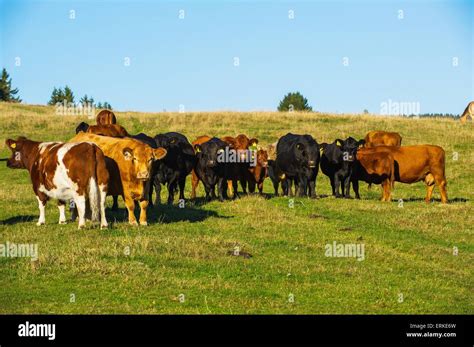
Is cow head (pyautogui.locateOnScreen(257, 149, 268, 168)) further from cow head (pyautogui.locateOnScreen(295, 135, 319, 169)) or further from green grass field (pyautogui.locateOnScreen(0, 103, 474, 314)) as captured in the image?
green grass field (pyautogui.locateOnScreen(0, 103, 474, 314))

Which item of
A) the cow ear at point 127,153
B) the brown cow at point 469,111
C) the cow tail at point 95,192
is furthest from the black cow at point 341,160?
the brown cow at point 469,111

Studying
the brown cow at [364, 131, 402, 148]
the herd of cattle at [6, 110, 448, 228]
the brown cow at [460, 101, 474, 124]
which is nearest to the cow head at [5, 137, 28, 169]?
the herd of cattle at [6, 110, 448, 228]

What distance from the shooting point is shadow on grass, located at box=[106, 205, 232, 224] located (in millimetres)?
18962

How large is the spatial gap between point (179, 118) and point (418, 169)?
30708 millimetres

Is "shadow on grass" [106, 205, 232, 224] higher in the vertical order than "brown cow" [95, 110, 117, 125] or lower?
lower

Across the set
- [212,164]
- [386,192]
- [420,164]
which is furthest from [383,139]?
[212,164]

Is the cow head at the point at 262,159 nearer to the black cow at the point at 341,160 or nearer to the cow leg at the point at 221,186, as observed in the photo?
the black cow at the point at 341,160

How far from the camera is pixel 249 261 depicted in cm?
1403

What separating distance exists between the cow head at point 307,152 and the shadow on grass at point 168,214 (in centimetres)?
489

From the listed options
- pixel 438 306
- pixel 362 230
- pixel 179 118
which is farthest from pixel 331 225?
pixel 179 118

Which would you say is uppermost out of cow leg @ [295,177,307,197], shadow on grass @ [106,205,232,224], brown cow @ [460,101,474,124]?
brown cow @ [460,101,474,124]

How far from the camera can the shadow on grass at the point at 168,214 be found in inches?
747

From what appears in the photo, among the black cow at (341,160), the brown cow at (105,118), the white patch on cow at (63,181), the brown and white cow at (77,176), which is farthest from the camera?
the brown cow at (105,118)
